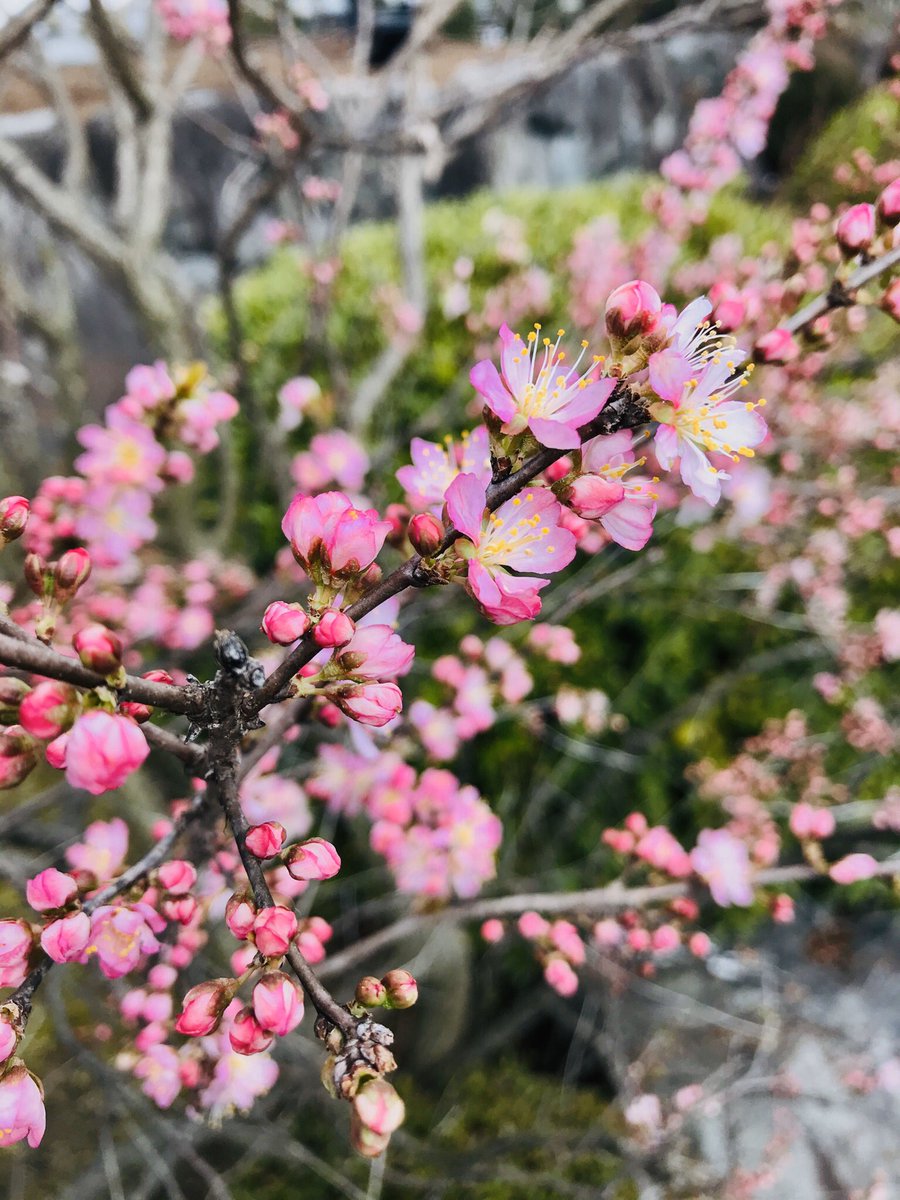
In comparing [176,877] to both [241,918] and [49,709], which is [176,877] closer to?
[241,918]


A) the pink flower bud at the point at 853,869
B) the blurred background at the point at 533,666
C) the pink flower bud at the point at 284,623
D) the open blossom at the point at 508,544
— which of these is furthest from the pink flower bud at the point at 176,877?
the blurred background at the point at 533,666

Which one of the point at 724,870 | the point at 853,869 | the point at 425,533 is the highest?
the point at 425,533

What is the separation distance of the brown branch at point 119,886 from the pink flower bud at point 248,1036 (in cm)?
18

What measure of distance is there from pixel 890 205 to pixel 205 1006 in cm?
113

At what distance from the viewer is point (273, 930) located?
1.99ft

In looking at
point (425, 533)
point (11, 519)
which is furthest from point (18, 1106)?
point (425, 533)

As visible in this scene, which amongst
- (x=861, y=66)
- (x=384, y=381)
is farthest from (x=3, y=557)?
(x=861, y=66)

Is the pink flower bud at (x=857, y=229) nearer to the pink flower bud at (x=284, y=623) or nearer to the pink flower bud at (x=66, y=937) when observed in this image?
the pink flower bud at (x=284, y=623)

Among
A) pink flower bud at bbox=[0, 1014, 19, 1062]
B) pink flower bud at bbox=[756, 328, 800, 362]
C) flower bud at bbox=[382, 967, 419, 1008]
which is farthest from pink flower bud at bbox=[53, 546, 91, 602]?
pink flower bud at bbox=[756, 328, 800, 362]

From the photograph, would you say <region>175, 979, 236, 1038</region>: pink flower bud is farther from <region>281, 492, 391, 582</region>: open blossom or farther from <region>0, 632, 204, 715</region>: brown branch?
<region>281, 492, 391, 582</region>: open blossom

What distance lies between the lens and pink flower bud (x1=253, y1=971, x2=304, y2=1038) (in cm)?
62

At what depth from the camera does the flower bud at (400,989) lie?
689 millimetres

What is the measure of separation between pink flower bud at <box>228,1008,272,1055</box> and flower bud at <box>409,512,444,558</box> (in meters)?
0.45

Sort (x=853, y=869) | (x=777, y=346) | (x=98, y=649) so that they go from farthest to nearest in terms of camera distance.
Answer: (x=853, y=869), (x=777, y=346), (x=98, y=649)
